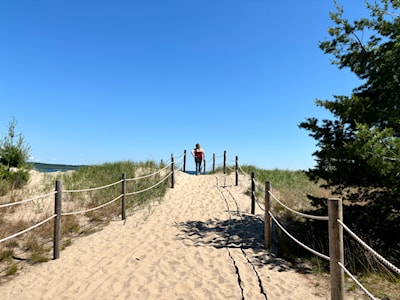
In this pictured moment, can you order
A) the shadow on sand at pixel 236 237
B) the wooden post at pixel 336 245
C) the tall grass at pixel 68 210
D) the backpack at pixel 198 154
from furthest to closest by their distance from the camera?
the backpack at pixel 198 154
the tall grass at pixel 68 210
the shadow on sand at pixel 236 237
the wooden post at pixel 336 245

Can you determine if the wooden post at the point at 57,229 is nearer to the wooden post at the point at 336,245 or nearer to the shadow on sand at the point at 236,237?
the shadow on sand at the point at 236,237

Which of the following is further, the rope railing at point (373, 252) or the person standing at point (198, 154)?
the person standing at point (198, 154)

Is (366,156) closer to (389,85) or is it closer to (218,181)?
(389,85)

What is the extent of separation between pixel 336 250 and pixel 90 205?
7.49 m

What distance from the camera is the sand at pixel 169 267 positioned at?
4.58 metres

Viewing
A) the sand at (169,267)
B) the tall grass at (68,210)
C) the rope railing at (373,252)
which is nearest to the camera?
the rope railing at (373,252)

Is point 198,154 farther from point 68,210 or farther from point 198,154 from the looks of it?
point 68,210

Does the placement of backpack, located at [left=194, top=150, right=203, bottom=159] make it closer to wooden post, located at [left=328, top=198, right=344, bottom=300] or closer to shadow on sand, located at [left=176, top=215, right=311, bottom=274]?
shadow on sand, located at [left=176, top=215, right=311, bottom=274]

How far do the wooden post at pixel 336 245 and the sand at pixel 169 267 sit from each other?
106 cm

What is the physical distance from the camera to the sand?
458 cm

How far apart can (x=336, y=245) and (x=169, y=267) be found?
118 inches

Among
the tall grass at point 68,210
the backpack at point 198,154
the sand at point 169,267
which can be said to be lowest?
the sand at point 169,267

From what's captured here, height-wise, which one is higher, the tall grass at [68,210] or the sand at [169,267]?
the tall grass at [68,210]

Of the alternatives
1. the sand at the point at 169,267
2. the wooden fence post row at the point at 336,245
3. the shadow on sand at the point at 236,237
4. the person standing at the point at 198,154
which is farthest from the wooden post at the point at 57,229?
the person standing at the point at 198,154
